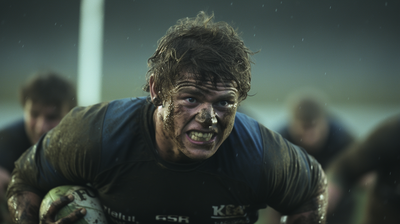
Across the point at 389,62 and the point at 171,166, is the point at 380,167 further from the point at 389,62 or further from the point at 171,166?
the point at 389,62

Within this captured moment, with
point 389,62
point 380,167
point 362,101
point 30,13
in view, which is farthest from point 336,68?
point 380,167

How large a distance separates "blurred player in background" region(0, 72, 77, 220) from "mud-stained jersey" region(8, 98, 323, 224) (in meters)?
1.76

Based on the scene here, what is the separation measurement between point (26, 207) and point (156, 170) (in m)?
1.05

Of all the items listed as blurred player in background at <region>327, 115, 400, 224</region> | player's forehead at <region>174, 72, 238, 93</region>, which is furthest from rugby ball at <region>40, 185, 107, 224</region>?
blurred player in background at <region>327, 115, 400, 224</region>

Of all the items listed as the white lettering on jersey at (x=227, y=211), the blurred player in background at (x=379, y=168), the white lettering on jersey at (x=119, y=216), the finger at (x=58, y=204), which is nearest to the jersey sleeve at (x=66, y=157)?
the finger at (x=58, y=204)

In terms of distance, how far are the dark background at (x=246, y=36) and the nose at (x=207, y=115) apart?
383 inches

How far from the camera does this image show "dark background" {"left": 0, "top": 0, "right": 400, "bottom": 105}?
12664 mm

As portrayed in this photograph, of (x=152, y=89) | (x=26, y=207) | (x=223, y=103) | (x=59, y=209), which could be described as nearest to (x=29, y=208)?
(x=26, y=207)

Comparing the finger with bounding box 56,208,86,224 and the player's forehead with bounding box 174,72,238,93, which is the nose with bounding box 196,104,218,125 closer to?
the player's forehead with bounding box 174,72,238,93

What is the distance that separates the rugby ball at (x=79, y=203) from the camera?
10.2 ft

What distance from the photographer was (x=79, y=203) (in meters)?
3.13

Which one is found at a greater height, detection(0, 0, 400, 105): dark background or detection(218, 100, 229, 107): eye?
detection(0, 0, 400, 105): dark background

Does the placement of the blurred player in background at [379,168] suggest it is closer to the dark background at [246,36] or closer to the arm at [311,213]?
the arm at [311,213]

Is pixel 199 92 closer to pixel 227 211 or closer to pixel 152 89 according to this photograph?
pixel 152 89
